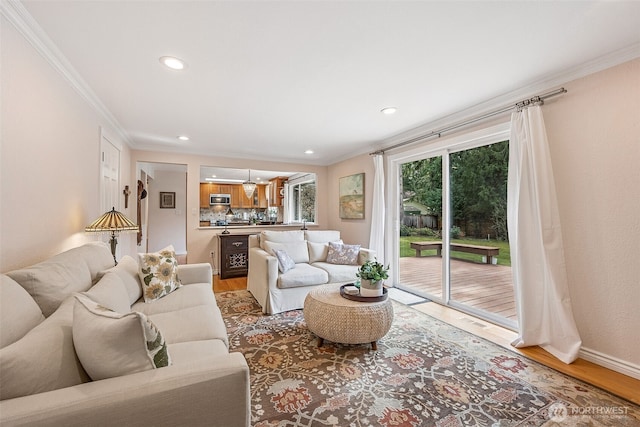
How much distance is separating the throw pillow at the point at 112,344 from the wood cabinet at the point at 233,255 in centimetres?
397

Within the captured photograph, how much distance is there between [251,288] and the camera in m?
3.85

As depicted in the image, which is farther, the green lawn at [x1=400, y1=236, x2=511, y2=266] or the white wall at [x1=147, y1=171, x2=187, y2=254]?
the white wall at [x1=147, y1=171, x2=187, y2=254]

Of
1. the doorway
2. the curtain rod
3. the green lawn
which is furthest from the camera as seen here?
the doorway

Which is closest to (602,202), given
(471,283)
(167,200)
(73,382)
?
(471,283)

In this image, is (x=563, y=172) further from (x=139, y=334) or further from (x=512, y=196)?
(x=139, y=334)

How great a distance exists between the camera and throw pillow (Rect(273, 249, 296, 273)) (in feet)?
10.9

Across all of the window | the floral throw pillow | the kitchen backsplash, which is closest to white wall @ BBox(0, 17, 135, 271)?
the floral throw pillow

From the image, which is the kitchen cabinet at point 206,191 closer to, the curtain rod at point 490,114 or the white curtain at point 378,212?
the white curtain at point 378,212

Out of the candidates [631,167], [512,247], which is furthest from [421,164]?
[631,167]

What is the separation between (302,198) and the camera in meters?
7.05

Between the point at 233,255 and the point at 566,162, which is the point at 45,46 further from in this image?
the point at 566,162

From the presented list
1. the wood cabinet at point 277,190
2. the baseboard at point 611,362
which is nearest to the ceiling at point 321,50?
the baseboard at point 611,362

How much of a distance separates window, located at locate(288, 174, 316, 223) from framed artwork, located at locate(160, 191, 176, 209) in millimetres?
3305

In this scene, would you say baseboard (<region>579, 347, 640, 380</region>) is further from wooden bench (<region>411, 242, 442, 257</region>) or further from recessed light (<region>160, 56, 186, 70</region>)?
recessed light (<region>160, 56, 186, 70</region>)
